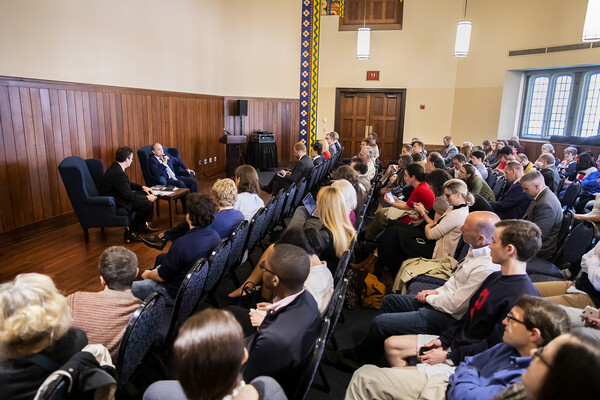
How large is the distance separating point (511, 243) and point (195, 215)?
203 centimetres

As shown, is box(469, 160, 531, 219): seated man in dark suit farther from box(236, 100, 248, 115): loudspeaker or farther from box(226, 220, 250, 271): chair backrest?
box(236, 100, 248, 115): loudspeaker

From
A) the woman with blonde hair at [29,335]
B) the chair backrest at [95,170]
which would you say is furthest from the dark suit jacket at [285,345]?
the chair backrest at [95,170]

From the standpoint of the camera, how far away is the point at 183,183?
654cm

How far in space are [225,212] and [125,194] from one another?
2228 millimetres

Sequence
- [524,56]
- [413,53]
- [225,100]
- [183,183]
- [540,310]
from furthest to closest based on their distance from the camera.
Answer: [413,53] < [225,100] < [524,56] < [183,183] < [540,310]

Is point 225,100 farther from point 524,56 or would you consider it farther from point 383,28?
point 524,56

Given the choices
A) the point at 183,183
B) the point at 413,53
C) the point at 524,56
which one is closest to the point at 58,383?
the point at 183,183

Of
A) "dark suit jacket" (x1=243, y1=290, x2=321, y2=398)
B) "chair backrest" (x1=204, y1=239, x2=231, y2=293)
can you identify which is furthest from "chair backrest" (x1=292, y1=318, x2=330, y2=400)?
"chair backrest" (x1=204, y1=239, x2=231, y2=293)

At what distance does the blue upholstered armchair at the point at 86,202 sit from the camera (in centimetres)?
477

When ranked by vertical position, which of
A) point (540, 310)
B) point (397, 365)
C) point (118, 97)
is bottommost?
point (397, 365)

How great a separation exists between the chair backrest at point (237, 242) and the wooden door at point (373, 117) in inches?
377

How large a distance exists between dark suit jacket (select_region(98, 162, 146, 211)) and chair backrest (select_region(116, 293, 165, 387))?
10.9 ft

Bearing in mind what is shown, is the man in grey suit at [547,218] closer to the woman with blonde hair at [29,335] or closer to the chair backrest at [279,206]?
the chair backrest at [279,206]

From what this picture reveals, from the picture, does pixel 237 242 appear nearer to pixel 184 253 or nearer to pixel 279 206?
pixel 184 253
